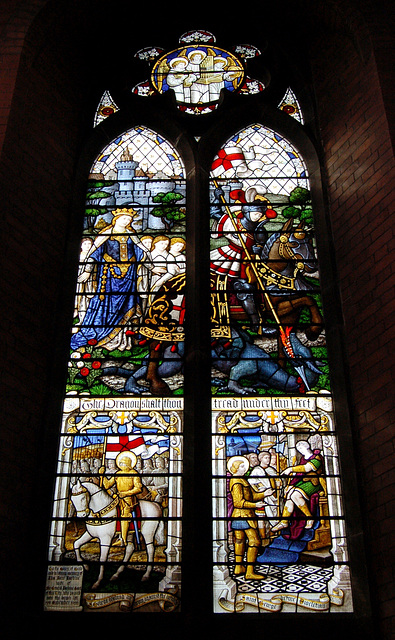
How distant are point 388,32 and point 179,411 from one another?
10.4 feet

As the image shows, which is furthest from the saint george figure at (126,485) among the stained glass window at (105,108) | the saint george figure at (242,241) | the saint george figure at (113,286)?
the stained glass window at (105,108)

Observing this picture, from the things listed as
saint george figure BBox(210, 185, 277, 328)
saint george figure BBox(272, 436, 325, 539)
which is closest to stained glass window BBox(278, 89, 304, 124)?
saint george figure BBox(210, 185, 277, 328)

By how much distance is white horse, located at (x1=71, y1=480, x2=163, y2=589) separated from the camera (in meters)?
4.39

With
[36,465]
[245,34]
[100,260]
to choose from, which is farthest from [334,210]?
[36,465]

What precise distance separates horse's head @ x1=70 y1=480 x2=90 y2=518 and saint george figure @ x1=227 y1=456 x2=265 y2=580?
86 centimetres

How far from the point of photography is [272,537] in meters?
4.42

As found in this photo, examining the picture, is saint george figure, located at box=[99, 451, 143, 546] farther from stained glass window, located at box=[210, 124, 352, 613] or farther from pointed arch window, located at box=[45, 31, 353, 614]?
stained glass window, located at box=[210, 124, 352, 613]

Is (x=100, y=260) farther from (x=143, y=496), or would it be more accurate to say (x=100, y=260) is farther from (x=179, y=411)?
(x=143, y=496)

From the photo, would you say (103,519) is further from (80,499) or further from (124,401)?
(124,401)

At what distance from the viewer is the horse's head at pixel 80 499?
454cm

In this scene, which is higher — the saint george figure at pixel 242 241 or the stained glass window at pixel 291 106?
the stained glass window at pixel 291 106

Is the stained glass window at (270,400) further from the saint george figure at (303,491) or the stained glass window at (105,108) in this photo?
the stained glass window at (105,108)

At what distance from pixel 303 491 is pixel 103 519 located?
1194 millimetres

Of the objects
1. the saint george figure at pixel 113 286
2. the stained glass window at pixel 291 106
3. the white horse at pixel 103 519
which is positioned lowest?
the white horse at pixel 103 519
